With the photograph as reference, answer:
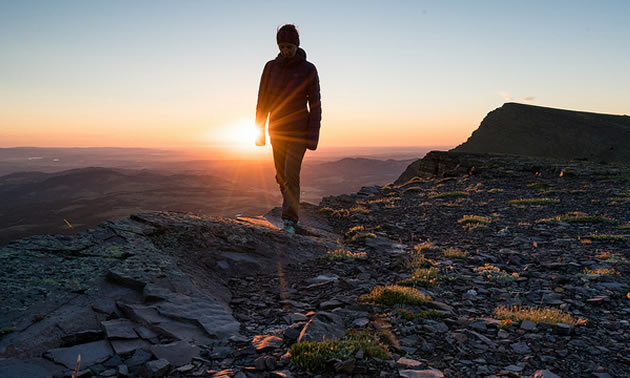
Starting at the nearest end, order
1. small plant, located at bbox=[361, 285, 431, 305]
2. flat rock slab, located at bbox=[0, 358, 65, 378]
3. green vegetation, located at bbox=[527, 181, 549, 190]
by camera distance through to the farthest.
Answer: flat rock slab, located at bbox=[0, 358, 65, 378] → small plant, located at bbox=[361, 285, 431, 305] → green vegetation, located at bbox=[527, 181, 549, 190]

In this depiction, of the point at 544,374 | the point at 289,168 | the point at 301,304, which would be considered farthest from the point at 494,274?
the point at 289,168

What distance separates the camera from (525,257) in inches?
298

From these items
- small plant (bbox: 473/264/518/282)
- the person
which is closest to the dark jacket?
the person

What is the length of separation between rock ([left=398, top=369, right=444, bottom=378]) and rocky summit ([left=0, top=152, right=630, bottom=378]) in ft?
0.06

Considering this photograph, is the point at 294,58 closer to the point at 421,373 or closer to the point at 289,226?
the point at 289,226

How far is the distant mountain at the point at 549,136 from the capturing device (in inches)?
2095

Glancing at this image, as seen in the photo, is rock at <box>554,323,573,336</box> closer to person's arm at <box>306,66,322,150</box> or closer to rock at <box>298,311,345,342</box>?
rock at <box>298,311,345,342</box>

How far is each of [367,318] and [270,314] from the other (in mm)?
1340

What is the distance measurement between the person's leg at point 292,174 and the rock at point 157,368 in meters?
5.29

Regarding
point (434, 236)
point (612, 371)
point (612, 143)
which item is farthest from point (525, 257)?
point (612, 143)

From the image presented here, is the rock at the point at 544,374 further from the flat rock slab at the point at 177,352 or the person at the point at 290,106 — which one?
the person at the point at 290,106

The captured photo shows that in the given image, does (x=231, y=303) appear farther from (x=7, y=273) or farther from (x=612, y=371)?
(x=612, y=371)

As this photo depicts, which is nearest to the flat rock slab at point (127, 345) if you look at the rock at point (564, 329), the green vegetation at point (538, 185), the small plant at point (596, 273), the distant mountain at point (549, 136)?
the rock at point (564, 329)

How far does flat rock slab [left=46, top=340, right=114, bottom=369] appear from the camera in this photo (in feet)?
10.5
